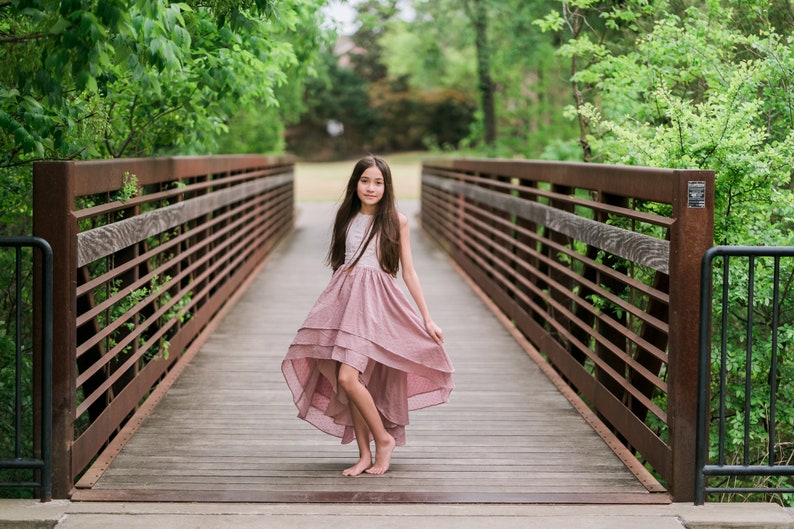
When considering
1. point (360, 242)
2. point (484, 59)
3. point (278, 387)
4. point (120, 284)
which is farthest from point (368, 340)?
point (484, 59)

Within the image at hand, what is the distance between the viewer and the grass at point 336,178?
38.6 metres

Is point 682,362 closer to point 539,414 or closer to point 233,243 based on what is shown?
point 539,414

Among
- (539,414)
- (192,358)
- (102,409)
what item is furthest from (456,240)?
(102,409)

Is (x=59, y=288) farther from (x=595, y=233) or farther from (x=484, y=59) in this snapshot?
Answer: (x=484, y=59)

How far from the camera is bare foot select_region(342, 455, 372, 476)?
5496 mm

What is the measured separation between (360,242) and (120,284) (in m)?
1.71

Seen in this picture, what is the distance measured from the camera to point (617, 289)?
6629mm

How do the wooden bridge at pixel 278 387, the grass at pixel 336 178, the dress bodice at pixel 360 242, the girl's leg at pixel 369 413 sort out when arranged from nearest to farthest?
the wooden bridge at pixel 278 387 < the girl's leg at pixel 369 413 < the dress bodice at pixel 360 242 < the grass at pixel 336 178

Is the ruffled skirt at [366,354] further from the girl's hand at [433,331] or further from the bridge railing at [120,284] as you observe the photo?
the bridge railing at [120,284]

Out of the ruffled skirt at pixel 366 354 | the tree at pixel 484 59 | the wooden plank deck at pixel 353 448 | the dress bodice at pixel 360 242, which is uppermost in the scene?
the tree at pixel 484 59

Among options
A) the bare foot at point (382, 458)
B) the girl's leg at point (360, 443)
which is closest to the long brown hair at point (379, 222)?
the girl's leg at point (360, 443)

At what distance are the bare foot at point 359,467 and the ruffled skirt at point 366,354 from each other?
209 mm

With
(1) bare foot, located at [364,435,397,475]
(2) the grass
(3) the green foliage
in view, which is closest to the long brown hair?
(1) bare foot, located at [364,435,397,475]

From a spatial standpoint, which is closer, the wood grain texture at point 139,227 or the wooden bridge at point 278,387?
the wooden bridge at point 278,387
